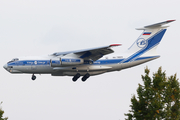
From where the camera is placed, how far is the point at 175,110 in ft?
68.9

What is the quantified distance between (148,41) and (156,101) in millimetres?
13244

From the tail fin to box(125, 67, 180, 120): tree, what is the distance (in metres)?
10.1

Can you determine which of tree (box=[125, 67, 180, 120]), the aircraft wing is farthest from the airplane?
tree (box=[125, 67, 180, 120])

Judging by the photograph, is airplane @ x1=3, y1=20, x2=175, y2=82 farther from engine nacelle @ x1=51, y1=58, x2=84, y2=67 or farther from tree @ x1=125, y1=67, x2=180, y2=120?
tree @ x1=125, y1=67, x2=180, y2=120

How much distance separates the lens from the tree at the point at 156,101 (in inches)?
786

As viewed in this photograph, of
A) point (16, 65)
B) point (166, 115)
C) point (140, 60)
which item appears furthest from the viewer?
point (140, 60)

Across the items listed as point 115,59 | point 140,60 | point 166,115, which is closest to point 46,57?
point 115,59

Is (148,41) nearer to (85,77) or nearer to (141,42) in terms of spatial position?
(141,42)

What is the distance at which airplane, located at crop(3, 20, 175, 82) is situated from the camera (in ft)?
96.2

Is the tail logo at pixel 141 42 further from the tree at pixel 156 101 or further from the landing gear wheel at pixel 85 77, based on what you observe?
the tree at pixel 156 101

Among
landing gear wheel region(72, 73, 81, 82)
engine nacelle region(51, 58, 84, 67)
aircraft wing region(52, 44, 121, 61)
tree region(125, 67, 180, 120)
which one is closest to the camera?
tree region(125, 67, 180, 120)

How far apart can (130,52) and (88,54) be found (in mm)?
4058

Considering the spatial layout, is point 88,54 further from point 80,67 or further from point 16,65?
point 16,65

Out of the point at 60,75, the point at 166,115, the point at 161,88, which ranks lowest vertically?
the point at 166,115
